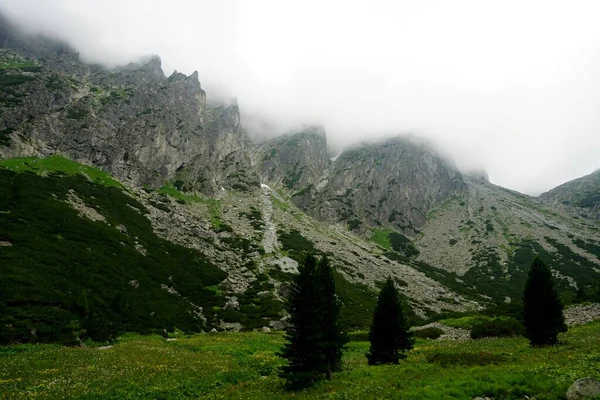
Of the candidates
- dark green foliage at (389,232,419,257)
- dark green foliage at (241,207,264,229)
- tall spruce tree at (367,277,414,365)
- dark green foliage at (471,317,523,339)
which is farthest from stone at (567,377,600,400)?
dark green foliage at (389,232,419,257)

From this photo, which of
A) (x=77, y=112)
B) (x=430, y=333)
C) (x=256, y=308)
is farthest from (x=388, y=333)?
(x=77, y=112)

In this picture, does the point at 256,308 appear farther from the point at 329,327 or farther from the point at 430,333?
the point at 329,327

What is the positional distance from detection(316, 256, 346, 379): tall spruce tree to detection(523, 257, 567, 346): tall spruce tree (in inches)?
640

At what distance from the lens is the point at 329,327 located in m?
20.0

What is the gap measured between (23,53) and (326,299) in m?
254

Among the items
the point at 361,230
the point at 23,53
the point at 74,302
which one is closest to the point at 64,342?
the point at 74,302

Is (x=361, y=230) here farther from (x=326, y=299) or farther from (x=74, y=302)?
(x=326, y=299)

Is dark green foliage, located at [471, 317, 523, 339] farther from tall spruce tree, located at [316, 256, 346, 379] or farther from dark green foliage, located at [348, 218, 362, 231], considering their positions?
dark green foliage, located at [348, 218, 362, 231]

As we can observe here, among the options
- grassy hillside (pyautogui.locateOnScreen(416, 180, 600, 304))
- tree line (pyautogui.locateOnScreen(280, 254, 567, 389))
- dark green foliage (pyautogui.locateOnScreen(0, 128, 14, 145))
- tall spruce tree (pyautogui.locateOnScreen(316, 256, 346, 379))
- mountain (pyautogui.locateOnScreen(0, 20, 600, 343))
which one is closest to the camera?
tree line (pyautogui.locateOnScreen(280, 254, 567, 389))

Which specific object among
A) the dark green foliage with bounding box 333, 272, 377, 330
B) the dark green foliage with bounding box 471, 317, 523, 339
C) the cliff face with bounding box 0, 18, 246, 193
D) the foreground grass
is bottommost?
the dark green foliage with bounding box 333, 272, 377, 330

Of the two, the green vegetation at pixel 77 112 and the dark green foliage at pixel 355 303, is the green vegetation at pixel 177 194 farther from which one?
the dark green foliage at pixel 355 303

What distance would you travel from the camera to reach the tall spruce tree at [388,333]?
2539cm

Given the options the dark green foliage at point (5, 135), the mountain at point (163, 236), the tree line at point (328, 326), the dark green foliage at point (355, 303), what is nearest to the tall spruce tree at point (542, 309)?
the tree line at point (328, 326)

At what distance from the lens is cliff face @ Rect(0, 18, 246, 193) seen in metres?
117
